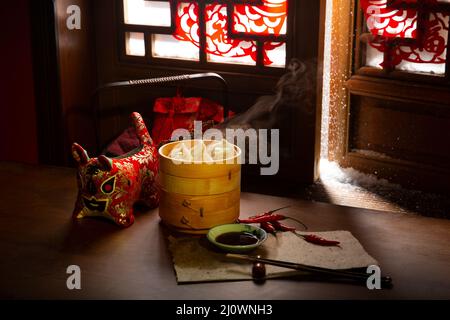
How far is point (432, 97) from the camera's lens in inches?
172

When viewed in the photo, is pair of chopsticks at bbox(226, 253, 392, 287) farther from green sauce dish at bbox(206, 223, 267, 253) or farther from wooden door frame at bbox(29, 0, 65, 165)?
wooden door frame at bbox(29, 0, 65, 165)

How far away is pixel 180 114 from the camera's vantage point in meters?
4.60

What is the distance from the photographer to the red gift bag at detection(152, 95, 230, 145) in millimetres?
4543

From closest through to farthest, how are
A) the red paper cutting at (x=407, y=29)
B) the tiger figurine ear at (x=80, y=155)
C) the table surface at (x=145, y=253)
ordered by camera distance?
the table surface at (x=145, y=253)
the tiger figurine ear at (x=80, y=155)
the red paper cutting at (x=407, y=29)

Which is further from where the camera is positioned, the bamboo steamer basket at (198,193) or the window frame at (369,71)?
the window frame at (369,71)

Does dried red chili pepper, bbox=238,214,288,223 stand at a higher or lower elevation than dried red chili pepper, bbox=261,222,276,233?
higher

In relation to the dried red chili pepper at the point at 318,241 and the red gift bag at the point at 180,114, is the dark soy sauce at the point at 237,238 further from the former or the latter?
the red gift bag at the point at 180,114

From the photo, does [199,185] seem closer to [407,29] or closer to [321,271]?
[321,271]

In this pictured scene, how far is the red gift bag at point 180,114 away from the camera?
4.54 meters

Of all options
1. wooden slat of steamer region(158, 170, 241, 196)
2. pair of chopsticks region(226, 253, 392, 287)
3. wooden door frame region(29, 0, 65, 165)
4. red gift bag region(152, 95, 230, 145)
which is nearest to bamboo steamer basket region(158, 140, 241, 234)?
wooden slat of steamer region(158, 170, 241, 196)

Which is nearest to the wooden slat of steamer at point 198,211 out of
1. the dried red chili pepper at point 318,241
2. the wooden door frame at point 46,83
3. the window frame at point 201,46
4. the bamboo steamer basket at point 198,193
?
the bamboo steamer basket at point 198,193

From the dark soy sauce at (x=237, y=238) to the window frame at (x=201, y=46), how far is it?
2796 millimetres

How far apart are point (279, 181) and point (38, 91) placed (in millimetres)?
1828

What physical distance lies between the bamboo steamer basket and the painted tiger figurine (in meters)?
0.13
